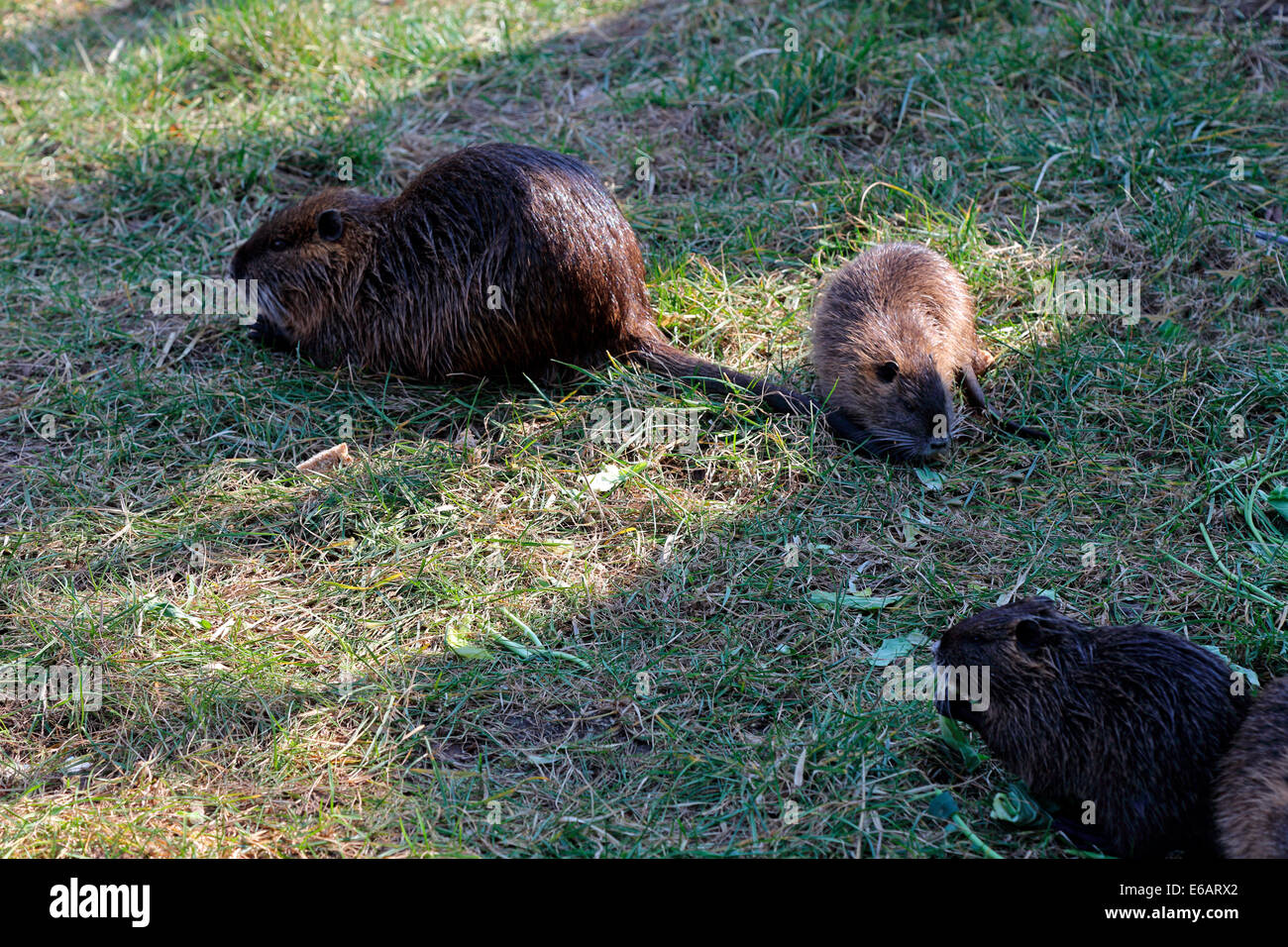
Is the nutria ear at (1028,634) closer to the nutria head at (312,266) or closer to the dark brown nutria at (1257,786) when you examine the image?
the dark brown nutria at (1257,786)

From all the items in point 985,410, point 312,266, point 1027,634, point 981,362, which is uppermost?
point 312,266

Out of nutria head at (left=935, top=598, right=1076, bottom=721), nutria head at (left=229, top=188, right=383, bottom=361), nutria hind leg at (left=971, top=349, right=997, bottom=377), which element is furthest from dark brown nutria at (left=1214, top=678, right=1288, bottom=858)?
nutria head at (left=229, top=188, right=383, bottom=361)

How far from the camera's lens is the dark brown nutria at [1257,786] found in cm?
238

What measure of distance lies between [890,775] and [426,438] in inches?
82.5

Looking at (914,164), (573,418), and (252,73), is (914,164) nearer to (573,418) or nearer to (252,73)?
(573,418)

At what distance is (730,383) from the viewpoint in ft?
13.4

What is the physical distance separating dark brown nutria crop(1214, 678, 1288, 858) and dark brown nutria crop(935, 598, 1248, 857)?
0.07 metres

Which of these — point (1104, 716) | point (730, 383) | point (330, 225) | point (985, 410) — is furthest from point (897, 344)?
point (330, 225)

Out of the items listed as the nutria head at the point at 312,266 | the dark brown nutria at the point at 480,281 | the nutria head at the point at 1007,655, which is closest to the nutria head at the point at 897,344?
the dark brown nutria at the point at 480,281

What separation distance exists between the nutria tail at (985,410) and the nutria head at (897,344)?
0.06 metres

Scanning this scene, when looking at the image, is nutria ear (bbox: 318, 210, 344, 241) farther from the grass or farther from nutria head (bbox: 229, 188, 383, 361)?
the grass

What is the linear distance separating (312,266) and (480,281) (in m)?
0.80

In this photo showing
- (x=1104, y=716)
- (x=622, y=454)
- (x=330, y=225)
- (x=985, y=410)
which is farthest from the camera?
(x=330, y=225)

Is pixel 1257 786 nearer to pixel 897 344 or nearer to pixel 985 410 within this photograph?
pixel 985 410
